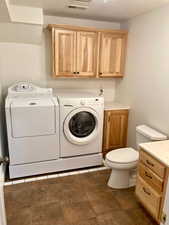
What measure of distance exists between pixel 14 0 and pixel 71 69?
1.17 metres

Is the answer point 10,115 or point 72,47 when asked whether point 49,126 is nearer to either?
point 10,115

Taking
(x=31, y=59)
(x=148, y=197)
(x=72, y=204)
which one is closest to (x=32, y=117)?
(x=31, y=59)

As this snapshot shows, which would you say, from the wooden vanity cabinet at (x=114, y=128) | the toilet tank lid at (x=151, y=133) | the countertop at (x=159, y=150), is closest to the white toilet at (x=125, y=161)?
the toilet tank lid at (x=151, y=133)

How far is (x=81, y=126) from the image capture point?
285 cm

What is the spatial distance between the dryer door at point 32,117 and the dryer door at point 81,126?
0.24 m

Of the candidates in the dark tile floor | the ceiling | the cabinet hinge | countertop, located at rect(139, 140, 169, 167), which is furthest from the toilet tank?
the ceiling

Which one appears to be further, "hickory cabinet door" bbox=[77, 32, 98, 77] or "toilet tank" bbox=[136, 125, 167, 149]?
"hickory cabinet door" bbox=[77, 32, 98, 77]

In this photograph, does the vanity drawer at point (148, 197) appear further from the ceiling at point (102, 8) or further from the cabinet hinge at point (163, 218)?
the ceiling at point (102, 8)

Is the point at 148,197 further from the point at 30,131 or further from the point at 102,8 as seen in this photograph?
the point at 102,8

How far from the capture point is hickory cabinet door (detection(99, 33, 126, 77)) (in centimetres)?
304

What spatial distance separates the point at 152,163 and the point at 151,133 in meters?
0.57

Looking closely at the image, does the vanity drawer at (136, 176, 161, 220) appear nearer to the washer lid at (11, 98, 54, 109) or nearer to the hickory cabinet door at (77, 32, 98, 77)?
the washer lid at (11, 98, 54, 109)

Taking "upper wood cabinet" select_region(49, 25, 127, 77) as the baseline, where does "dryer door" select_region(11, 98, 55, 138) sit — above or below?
below

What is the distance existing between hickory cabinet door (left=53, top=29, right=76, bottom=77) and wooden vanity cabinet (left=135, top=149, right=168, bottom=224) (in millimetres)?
1641
